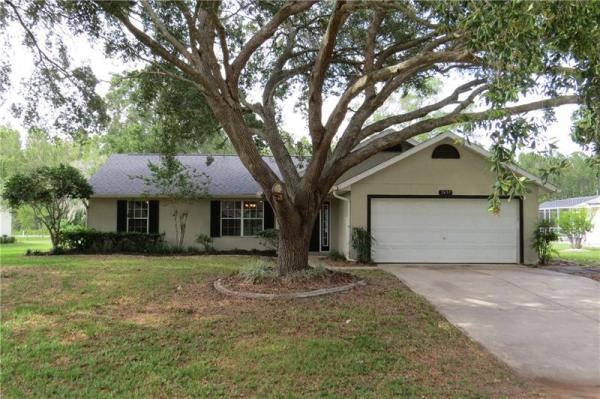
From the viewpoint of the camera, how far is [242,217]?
18.2 m

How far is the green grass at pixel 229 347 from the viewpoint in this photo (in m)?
4.85

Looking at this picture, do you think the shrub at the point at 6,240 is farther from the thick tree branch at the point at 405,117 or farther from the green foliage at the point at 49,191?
the thick tree branch at the point at 405,117

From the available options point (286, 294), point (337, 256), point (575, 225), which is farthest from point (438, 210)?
point (575, 225)

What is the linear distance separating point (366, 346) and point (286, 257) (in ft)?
13.5

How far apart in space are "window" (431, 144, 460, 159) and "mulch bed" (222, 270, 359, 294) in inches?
265

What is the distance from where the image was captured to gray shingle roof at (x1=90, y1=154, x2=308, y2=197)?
17.5 m

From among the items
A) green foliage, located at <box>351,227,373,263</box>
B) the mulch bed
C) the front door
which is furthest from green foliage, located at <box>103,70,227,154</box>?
the front door

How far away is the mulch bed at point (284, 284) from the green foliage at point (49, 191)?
30.4 ft

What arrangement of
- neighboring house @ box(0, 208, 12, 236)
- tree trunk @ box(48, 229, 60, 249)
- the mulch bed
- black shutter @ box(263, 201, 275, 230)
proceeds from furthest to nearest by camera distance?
neighboring house @ box(0, 208, 12, 236) → black shutter @ box(263, 201, 275, 230) → tree trunk @ box(48, 229, 60, 249) → the mulch bed

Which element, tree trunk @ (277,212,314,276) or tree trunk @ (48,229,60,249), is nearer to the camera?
tree trunk @ (277,212,314,276)

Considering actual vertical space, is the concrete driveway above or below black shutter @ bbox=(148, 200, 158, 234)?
below

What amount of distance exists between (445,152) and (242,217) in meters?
8.26

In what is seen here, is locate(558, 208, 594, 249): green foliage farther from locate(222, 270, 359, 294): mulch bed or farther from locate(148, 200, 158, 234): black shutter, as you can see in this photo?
locate(148, 200, 158, 234): black shutter

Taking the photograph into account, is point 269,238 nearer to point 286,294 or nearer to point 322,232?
point 322,232
